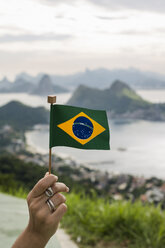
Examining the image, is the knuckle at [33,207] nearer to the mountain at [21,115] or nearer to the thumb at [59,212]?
the thumb at [59,212]

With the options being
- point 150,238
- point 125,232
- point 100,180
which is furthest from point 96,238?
point 100,180

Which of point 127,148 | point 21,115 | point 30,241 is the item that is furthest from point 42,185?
point 127,148

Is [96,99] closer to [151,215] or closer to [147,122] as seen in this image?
[147,122]

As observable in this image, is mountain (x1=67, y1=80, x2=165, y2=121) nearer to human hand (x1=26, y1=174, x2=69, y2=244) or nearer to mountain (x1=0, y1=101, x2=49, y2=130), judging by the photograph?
mountain (x1=0, y1=101, x2=49, y2=130)

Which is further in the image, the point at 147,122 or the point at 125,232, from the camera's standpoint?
the point at 147,122

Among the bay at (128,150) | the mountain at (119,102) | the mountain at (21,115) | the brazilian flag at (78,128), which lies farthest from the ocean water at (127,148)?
the brazilian flag at (78,128)

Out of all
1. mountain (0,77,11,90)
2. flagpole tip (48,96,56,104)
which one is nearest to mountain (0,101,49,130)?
mountain (0,77,11,90)
